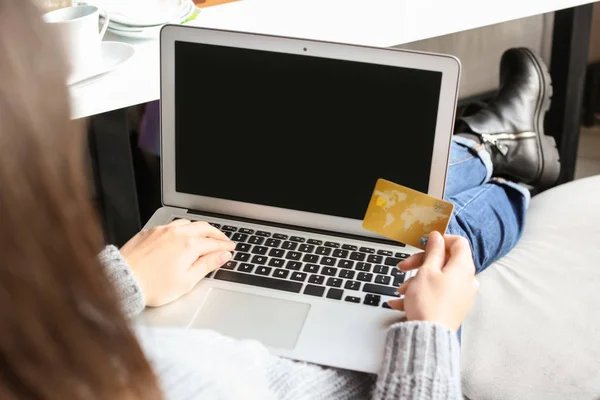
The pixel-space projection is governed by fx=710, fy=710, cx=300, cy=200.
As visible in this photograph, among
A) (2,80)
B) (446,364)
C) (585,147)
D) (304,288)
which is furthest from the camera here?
(585,147)

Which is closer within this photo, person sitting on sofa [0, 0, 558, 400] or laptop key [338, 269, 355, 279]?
person sitting on sofa [0, 0, 558, 400]

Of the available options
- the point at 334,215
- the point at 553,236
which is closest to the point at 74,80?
the point at 334,215

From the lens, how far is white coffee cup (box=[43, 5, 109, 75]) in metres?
0.91

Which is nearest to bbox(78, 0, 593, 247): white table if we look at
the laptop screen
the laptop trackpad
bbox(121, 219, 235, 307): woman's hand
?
the laptop screen

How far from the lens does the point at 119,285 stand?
785mm

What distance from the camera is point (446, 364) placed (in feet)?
2.23

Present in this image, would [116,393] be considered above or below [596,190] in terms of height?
above

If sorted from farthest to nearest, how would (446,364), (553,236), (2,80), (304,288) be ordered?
(553,236) < (304,288) < (446,364) < (2,80)

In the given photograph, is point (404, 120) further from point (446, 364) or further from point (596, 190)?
point (596, 190)

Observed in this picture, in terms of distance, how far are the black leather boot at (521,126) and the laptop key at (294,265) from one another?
65cm

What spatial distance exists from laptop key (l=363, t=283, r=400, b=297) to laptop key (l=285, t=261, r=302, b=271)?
9 cm

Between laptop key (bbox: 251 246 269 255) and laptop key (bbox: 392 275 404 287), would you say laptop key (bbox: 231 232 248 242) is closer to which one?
laptop key (bbox: 251 246 269 255)

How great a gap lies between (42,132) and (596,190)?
106 centimetres

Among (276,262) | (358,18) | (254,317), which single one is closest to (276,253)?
(276,262)
